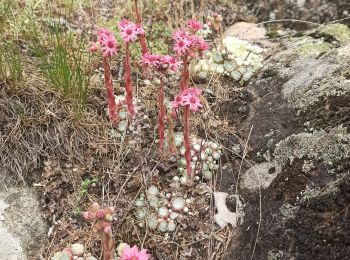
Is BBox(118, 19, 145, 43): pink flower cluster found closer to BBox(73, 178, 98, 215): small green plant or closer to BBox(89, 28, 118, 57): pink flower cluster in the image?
BBox(89, 28, 118, 57): pink flower cluster

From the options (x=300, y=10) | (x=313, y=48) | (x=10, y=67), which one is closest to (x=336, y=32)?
(x=313, y=48)

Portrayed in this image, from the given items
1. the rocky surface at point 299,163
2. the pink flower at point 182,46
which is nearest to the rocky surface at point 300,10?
the rocky surface at point 299,163

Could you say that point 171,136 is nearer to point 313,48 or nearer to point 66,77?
point 66,77

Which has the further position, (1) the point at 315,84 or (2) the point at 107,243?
(1) the point at 315,84

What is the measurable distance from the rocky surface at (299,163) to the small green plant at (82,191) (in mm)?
967

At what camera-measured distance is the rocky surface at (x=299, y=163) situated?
7.23ft

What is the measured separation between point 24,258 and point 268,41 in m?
2.79

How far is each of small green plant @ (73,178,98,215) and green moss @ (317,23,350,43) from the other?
228 centimetres

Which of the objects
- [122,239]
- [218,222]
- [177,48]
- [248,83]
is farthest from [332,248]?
[248,83]

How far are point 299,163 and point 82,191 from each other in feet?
4.39

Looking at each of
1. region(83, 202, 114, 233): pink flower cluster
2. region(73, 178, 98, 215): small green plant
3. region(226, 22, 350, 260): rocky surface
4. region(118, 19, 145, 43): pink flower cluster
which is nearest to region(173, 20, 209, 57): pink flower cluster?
region(118, 19, 145, 43): pink flower cluster

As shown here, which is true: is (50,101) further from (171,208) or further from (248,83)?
(248,83)

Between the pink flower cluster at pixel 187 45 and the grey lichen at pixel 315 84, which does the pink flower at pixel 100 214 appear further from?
the grey lichen at pixel 315 84

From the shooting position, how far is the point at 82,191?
2.79 metres
